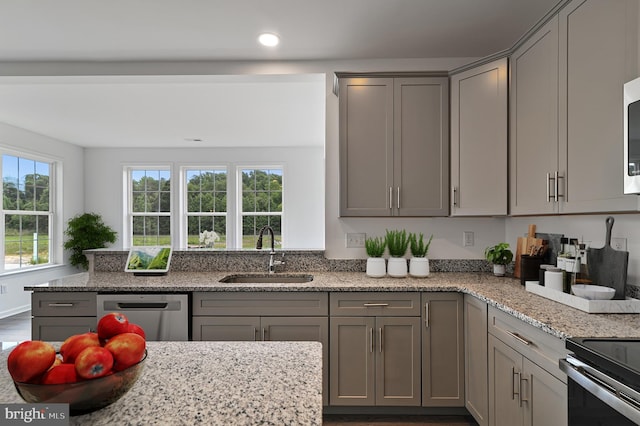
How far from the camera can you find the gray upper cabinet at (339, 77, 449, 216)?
267cm

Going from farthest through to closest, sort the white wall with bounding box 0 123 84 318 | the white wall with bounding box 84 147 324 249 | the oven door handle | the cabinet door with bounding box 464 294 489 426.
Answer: the white wall with bounding box 84 147 324 249
the white wall with bounding box 0 123 84 318
the cabinet door with bounding box 464 294 489 426
the oven door handle

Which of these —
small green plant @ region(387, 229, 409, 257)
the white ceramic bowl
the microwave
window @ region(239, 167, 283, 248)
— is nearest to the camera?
the microwave

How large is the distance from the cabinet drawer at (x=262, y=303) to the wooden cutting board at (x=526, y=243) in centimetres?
Result: 141

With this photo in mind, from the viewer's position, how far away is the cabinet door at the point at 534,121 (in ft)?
6.53

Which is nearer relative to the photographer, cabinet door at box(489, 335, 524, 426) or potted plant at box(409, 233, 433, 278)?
cabinet door at box(489, 335, 524, 426)

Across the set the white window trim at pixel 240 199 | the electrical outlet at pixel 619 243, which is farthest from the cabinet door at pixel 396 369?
the white window trim at pixel 240 199

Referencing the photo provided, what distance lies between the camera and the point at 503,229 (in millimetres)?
2949

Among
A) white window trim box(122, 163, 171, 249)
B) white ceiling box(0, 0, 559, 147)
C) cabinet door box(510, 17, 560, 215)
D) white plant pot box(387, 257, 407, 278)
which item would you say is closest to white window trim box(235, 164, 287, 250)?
white window trim box(122, 163, 171, 249)

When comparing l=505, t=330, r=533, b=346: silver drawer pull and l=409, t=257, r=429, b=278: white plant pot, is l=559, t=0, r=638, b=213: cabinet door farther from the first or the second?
l=409, t=257, r=429, b=278: white plant pot

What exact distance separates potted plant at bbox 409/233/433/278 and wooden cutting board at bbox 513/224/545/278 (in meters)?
0.61

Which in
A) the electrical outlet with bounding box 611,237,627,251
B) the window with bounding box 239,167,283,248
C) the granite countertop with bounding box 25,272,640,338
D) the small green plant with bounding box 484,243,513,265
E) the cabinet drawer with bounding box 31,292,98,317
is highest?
the window with bounding box 239,167,283,248

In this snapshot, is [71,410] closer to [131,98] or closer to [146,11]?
[146,11]

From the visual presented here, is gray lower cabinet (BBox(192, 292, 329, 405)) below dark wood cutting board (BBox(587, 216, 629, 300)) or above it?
below

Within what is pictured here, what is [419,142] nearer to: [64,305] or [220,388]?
[220,388]
